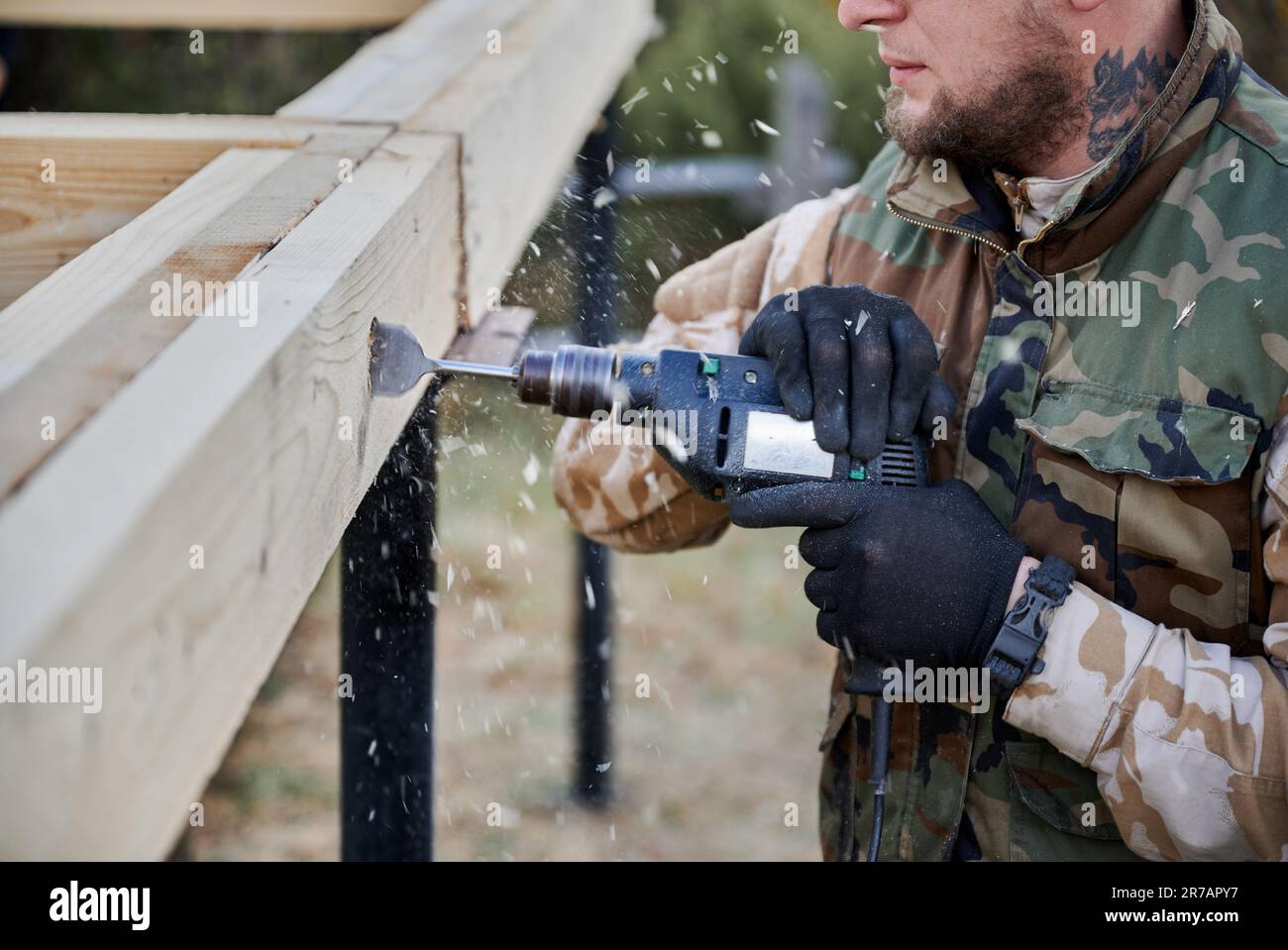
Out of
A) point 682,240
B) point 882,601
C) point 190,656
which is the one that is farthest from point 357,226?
point 682,240

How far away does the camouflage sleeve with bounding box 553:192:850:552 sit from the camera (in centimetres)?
Result: 197

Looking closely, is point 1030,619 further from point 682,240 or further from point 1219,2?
point 682,240

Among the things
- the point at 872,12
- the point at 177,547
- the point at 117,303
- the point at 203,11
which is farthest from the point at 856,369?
the point at 203,11

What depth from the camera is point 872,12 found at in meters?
1.77

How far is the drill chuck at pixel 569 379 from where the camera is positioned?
1441 mm

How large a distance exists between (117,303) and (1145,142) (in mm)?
1265

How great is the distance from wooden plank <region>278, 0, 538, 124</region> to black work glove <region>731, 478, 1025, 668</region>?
76 centimetres

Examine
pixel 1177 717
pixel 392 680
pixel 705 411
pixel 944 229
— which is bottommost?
pixel 392 680

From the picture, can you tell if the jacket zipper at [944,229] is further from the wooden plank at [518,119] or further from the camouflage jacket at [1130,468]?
the wooden plank at [518,119]

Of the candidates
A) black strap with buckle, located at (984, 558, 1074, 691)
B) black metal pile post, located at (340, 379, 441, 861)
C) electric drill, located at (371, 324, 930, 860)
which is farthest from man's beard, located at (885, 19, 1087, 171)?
black metal pile post, located at (340, 379, 441, 861)

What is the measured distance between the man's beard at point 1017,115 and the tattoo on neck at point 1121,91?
21 mm

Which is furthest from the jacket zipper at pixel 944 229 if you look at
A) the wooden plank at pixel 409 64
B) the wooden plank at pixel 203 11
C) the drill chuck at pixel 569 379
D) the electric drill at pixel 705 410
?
the wooden plank at pixel 203 11

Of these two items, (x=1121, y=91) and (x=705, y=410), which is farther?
(x=1121, y=91)

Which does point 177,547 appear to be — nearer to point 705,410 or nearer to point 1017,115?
point 705,410
